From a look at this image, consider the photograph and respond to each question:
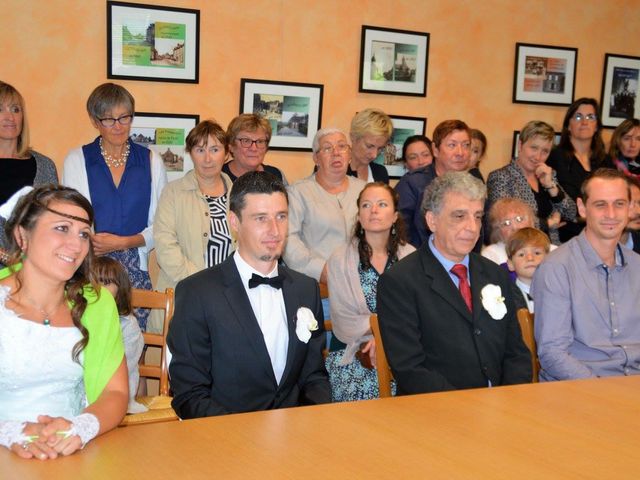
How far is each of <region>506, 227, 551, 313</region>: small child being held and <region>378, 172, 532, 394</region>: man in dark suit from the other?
3.50 feet

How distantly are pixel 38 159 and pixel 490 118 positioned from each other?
3.84 m

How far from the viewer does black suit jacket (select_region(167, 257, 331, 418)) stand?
2.88 metres

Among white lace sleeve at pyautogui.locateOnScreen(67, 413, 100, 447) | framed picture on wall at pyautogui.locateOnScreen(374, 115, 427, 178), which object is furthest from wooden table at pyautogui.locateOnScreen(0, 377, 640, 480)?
framed picture on wall at pyautogui.locateOnScreen(374, 115, 427, 178)

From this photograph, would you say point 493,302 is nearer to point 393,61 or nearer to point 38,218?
point 38,218

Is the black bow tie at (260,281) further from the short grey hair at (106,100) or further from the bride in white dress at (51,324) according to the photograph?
the short grey hair at (106,100)

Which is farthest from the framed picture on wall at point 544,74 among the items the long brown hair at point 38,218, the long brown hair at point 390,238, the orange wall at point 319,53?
the long brown hair at point 38,218

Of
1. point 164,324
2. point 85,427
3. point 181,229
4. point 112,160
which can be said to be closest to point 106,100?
point 112,160

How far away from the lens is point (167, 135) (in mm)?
5465

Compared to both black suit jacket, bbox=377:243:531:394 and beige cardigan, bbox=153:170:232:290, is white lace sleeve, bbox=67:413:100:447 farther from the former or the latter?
beige cardigan, bbox=153:170:232:290

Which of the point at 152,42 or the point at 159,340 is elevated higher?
the point at 152,42

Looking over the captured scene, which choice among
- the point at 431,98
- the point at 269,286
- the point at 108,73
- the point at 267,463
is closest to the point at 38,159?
the point at 108,73

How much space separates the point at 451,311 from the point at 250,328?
85 cm

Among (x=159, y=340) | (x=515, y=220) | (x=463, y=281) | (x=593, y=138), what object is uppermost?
(x=593, y=138)

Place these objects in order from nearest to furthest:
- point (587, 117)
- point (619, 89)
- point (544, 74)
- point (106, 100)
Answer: point (106, 100) < point (587, 117) < point (544, 74) < point (619, 89)
